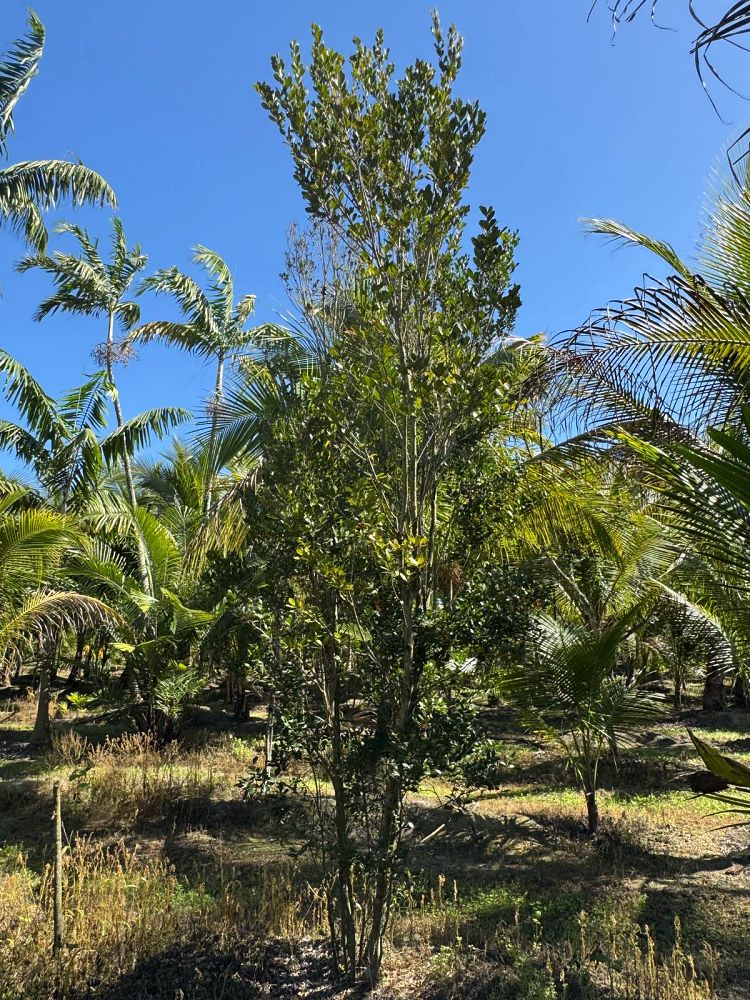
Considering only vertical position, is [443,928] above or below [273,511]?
below

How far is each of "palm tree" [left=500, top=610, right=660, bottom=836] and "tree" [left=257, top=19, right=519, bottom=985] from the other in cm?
213

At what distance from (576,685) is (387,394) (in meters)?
3.72

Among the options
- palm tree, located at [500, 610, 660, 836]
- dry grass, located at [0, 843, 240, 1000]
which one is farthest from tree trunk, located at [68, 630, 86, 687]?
palm tree, located at [500, 610, 660, 836]

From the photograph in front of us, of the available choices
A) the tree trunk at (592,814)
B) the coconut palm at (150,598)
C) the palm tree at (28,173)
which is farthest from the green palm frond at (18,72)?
the tree trunk at (592,814)

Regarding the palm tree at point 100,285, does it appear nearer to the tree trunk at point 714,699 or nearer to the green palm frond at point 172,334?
the green palm frond at point 172,334

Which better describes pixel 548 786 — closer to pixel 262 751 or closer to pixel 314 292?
pixel 262 751

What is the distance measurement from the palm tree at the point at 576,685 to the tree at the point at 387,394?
2.13 metres

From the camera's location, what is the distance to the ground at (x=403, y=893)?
404 centimetres

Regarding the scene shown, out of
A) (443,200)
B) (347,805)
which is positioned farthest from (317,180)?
(347,805)

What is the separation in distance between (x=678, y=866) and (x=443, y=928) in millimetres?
2997

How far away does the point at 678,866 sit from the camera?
648 cm

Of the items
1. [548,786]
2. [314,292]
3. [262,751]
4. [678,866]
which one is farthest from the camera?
[262,751]

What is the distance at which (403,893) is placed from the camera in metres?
4.02

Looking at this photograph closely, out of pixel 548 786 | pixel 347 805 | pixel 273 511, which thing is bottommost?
pixel 548 786
